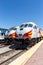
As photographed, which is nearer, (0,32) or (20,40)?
(20,40)

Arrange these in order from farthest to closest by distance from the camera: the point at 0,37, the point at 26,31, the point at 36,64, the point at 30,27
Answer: the point at 0,37
the point at 30,27
the point at 26,31
the point at 36,64

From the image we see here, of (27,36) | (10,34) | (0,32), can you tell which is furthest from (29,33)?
(0,32)

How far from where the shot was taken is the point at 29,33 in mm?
18141

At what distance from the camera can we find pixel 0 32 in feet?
94.8

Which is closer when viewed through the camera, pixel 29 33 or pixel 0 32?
pixel 29 33

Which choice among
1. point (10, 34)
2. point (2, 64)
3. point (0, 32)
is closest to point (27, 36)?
point (10, 34)

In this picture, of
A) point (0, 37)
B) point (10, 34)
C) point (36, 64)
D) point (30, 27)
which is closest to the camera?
point (36, 64)

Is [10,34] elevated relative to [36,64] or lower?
elevated

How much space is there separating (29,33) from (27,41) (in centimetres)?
89

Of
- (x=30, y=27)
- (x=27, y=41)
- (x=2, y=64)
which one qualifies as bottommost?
(x=2, y=64)

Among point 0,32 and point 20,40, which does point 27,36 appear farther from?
point 0,32

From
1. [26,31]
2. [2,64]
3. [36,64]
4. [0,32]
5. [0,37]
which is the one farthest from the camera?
[0,32]

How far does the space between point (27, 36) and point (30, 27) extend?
1556mm

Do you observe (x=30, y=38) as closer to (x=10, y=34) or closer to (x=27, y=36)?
(x=27, y=36)
